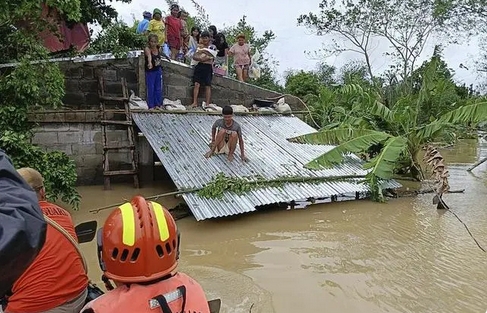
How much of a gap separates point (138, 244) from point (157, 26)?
10.6 metres

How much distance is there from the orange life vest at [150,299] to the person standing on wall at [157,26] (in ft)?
34.0

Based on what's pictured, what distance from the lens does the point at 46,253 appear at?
271cm

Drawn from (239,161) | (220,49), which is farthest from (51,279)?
(220,49)

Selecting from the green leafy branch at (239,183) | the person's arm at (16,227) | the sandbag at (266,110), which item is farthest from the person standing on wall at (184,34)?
the person's arm at (16,227)

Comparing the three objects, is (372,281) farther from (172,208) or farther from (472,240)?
(172,208)

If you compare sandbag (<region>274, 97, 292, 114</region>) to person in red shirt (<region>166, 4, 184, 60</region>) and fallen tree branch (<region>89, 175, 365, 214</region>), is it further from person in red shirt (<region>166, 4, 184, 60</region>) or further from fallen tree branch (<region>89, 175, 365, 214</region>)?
fallen tree branch (<region>89, 175, 365, 214</region>)

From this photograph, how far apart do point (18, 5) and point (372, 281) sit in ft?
18.2

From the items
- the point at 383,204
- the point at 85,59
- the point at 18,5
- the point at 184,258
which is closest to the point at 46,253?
the point at 184,258

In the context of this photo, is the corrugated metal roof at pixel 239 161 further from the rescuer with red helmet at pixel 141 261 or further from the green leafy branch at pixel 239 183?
the rescuer with red helmet at pixel 141 261


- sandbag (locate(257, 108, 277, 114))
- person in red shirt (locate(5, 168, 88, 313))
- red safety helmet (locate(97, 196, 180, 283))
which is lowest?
person in red shirt (locate(5, 168, 88, 313))

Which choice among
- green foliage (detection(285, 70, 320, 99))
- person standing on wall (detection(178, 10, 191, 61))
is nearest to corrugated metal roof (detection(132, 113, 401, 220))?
person standing on wall (detection(178, 10, 191, 61))

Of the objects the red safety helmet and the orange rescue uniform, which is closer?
the red safety helmet

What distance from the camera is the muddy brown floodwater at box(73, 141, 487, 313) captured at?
16.4 ft

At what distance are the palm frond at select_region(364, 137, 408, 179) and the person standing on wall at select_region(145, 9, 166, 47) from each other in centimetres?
576
